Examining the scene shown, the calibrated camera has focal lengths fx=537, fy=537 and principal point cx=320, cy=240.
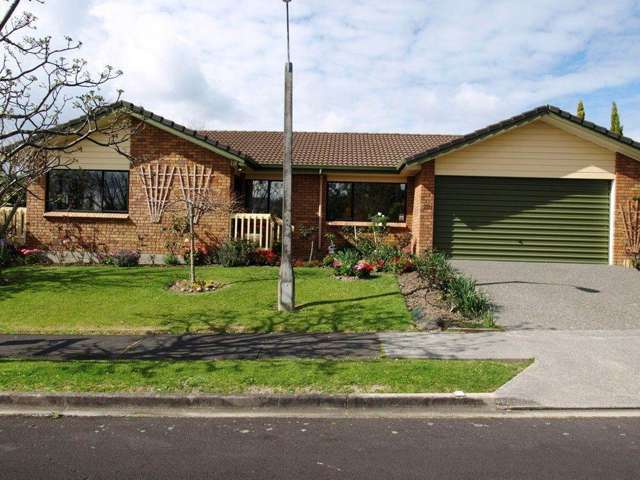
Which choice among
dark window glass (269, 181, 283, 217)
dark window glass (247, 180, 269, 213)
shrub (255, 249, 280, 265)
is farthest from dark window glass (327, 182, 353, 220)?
shrub (255, 249, 280, 265)

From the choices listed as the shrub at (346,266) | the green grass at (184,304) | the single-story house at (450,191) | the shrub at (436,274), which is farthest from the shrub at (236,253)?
the shrub at (436,274)

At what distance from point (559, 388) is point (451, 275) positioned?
5.12 metres

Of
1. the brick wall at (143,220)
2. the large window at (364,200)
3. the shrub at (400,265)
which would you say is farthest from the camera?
the large window at (364,200)

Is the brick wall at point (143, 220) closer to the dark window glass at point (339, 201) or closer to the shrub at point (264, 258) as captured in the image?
the shrub at point (264, 258)

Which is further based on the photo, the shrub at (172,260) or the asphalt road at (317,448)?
the shrub at (172,260)

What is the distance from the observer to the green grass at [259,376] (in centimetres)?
570

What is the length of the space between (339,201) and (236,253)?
443cm

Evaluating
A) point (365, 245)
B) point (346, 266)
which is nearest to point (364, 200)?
point (365, 245)

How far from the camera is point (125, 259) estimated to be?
47.4 ft

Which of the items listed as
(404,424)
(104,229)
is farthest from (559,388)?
(104,229)

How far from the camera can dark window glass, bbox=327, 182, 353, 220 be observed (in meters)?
17.2

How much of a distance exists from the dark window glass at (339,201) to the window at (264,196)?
167cm

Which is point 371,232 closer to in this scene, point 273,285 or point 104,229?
point 273,285

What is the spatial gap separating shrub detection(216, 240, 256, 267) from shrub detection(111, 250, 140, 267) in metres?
2.29
